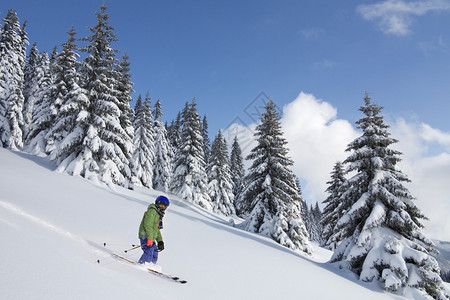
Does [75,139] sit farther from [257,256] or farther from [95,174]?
[257,256]

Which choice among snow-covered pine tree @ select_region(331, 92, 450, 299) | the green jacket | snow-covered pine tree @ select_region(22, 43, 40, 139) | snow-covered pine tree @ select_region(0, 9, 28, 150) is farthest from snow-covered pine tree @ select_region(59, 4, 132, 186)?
snow-covered pine tree @ select_region(22, 43, 40, 139)

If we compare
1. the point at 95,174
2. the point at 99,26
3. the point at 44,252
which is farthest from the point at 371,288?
the point at 99,26

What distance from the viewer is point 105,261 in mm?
5414

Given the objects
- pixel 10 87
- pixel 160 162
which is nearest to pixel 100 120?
pixel 160 162

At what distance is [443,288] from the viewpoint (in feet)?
36.3

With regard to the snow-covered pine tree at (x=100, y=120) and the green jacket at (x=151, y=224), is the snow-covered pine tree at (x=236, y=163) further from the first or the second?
the green jacket at (x=151, y=224)

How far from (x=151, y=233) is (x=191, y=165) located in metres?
24.8

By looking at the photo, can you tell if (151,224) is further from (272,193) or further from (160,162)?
(160,162)

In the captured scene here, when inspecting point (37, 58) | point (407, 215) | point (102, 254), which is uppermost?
point (37, 58)

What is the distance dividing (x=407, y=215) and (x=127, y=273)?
43.0ft

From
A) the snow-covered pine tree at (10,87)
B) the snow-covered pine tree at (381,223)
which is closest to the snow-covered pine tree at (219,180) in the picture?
the snow-covered pine tree at (381,223)

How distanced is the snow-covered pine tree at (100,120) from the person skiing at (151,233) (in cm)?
1257

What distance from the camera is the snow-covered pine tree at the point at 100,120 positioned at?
685 inches

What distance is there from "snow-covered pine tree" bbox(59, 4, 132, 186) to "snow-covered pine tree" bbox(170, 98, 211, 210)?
10.7m
